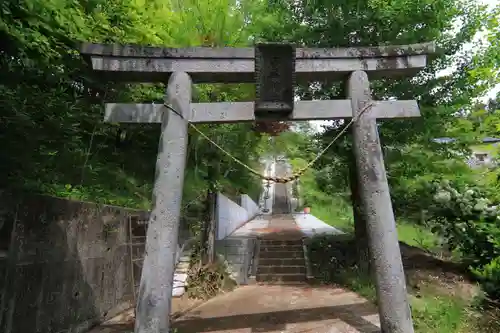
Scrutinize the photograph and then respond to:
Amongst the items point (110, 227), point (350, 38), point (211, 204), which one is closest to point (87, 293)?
point (110, 227)

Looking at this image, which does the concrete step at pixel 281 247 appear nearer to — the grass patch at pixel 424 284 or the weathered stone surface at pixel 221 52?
the grass patch at pixel 424 284

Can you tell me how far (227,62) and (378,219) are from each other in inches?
138

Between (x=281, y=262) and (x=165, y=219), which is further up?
(x=165, y=219)

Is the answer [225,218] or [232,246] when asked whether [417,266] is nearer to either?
[232,246]

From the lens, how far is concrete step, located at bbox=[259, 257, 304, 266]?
489 inches

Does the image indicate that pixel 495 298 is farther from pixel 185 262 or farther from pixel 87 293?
pixel 185 262

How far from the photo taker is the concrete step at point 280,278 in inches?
451

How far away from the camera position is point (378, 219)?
16.8ft

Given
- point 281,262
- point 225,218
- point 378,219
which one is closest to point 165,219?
point 378,219

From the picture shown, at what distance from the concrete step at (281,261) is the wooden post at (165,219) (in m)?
8.29

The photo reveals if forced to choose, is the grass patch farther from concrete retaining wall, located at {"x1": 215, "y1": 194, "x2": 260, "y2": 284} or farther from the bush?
concrete retaining wall, located at {"x1": 215, "y1": 194, "x2": 260, "y2": 284}

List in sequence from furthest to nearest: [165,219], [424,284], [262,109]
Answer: [424,284] < [262,109] < [165,219]

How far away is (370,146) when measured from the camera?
5379 millimetres

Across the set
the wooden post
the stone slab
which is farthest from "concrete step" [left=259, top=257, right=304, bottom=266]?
the wooden post
